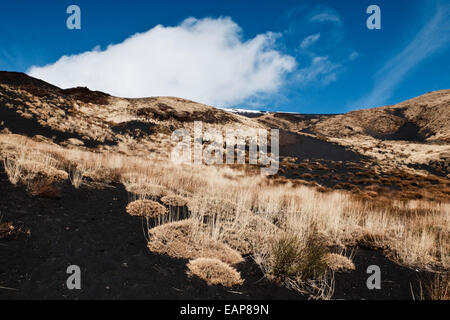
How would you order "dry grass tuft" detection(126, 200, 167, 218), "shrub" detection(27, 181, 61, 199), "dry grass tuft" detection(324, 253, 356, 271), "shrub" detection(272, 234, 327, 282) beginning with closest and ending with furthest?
"shrub" detection(272, 234, 327, 282)
"dry grass tuft" detection(324, 253, 356, 271)
"shrub" detection(27, 181, 61, 199)
"dry grass tuft" detection(126, 200, 167, 218)

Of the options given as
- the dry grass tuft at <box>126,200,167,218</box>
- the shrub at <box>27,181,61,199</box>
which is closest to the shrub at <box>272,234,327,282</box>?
the dry grass tuft at <box>126,200,167,218</box>

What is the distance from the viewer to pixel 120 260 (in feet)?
13.2

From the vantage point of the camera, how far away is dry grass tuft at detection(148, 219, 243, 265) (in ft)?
15.1

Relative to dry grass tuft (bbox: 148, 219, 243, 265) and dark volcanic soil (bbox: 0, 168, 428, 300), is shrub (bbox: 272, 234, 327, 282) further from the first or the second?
dry grass tuft (bbox: 148, 219, 243, 265)

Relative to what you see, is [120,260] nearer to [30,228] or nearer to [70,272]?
[70,272]

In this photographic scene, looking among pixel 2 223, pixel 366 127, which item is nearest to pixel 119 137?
pixel 2 223

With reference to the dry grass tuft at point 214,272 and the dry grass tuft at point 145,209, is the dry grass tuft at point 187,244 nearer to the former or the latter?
the dry grass tuft at point 214,272

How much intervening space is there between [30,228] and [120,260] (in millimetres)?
1974

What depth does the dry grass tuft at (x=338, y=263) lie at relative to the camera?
187 inches

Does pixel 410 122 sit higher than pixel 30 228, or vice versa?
pixel 410 122

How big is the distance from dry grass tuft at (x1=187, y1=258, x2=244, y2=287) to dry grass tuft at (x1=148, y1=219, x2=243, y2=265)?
42 cm

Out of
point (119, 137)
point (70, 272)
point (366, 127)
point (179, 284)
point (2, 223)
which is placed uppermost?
point (366, 127)

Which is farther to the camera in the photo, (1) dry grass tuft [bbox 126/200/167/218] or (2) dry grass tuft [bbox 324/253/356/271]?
(1) dry grass tuft [bbox 126/200/167/218]
